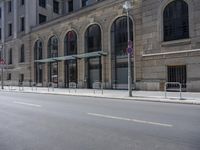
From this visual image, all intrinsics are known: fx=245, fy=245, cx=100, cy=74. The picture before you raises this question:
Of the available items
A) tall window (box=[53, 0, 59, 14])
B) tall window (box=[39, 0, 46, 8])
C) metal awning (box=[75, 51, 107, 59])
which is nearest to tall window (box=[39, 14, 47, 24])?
tall window (box=[39, 0, 46, 8])

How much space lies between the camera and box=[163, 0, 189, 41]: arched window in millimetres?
21828

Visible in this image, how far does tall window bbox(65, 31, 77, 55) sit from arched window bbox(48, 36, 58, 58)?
2531 millimetres

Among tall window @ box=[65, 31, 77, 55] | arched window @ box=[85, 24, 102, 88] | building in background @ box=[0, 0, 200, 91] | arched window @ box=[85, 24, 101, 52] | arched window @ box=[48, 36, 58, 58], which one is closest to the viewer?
building in background @ box=[0, 0, 200, 91]

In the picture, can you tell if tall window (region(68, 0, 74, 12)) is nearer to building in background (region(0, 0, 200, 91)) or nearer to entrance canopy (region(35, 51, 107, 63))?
building in background (region(0, 0, 200, 91))

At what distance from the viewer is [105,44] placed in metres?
28.9

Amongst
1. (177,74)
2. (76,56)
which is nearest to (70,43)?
(76,56)

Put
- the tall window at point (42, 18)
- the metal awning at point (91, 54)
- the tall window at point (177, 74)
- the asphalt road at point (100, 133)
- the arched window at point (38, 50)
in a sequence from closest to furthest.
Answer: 1. the asphalt road at point (100, 133)
2. the tall window at point (177, 74)
3. the metal awning at point (91, 54)
4. the arched window at point (38, 50)
5. the tall window at point (42, 18)

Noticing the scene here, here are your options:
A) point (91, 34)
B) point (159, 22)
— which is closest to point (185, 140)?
point (159, 22)

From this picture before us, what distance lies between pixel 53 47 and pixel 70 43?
433cm

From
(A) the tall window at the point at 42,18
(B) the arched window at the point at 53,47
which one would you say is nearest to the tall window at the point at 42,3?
(A) the tall window at the point at 42,18

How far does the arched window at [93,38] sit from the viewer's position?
99.2 feet

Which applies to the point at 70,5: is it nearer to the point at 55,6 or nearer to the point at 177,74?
the point at 55,6

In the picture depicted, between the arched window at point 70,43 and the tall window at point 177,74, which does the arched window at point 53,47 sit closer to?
the arched window at point 70,43

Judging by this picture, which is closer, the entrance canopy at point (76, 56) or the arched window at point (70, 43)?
the entrance canopy at point (76, 56)
